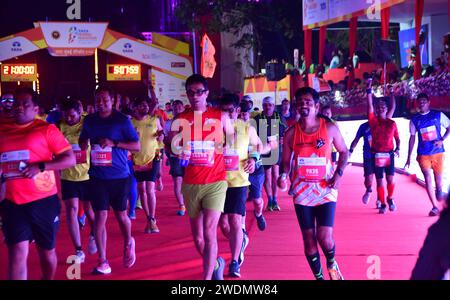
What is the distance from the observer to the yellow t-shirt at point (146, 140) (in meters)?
11.7

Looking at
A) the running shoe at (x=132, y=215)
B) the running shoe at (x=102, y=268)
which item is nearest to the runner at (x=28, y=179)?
the running shoe at (x=102, y=268)

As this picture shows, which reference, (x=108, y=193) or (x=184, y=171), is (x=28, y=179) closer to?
(x=184, y=171)

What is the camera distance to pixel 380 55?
15.3 meters

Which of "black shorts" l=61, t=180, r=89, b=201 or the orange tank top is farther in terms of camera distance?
"black shorts" l=61, t=180, r=89, b=201

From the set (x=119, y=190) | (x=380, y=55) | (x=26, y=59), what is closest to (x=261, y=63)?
(x=26, y=59)

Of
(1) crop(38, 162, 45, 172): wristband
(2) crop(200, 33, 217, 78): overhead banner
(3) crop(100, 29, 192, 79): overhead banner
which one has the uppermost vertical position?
(3) crop(100, 29, 192, 79): overhead banner

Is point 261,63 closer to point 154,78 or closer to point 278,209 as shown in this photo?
point 154,78

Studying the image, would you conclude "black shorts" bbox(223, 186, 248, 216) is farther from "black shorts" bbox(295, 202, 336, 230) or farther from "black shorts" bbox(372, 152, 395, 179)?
"black shorts" bbox(372, 152, 395, 179)

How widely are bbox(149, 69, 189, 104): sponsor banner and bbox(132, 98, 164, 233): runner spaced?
2265 cm

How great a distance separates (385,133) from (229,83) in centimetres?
1960

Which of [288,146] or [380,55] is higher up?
[380,55]

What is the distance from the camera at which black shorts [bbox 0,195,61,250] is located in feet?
21.1

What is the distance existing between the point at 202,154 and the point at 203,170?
15 cm

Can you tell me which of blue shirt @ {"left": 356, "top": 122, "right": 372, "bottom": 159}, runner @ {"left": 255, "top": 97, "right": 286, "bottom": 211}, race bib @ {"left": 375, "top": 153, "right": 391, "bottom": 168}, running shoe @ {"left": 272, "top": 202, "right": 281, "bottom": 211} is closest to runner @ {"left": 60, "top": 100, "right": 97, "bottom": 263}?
runner @ {"left": 255, "top": 97, "right": 286, "bottom": 211}
